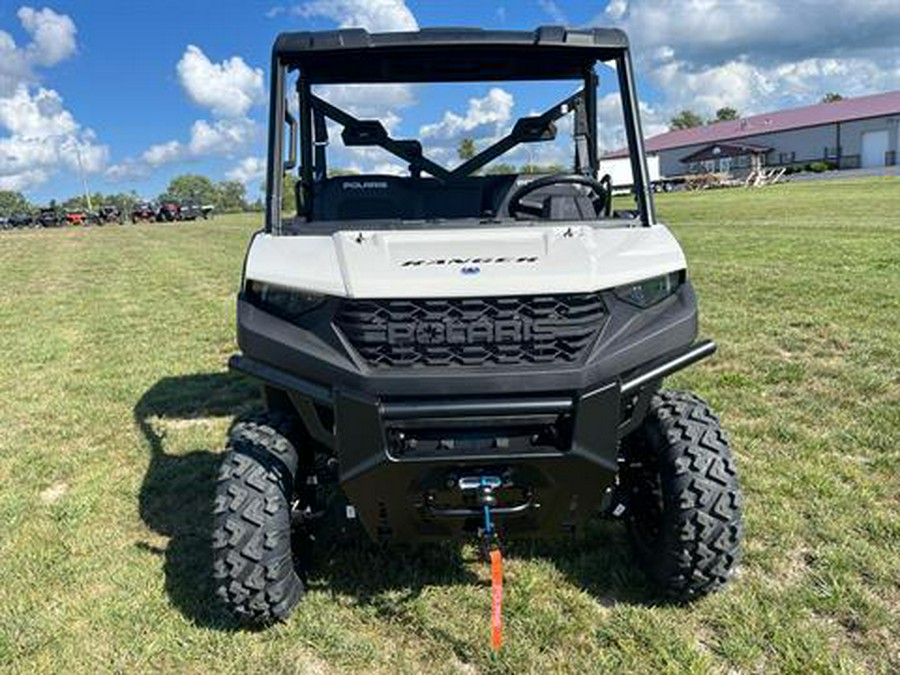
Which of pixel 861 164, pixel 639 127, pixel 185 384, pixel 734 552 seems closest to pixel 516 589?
pixel 734 552

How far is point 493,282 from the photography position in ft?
8.68

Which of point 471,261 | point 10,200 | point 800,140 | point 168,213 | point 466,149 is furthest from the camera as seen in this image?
point 10,200

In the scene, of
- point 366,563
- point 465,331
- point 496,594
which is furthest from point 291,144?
point 496,594

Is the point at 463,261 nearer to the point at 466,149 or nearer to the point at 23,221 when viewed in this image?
the point at 466,149

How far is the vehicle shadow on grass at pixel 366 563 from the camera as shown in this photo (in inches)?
128

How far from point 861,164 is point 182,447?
66489 millimetres

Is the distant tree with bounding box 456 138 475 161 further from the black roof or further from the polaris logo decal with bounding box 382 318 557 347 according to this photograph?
the polaris logo decal with bounding box 382 318 557 347

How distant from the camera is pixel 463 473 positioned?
277cm

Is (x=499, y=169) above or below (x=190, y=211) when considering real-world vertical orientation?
above

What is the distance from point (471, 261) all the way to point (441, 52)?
1.17m

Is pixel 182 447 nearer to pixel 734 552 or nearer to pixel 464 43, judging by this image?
pixel 464 43

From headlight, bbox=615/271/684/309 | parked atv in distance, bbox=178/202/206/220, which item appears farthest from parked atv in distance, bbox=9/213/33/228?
headlight, bbox=615/271/684/309

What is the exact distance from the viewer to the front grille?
105 inches

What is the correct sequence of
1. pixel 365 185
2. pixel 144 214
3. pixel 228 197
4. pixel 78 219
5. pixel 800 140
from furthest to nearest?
pixel 228 197, pixel 800 140, pixel 78 219, pixel 144 214, pixel 365 185
